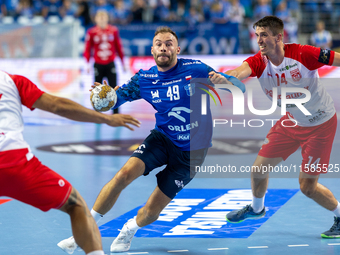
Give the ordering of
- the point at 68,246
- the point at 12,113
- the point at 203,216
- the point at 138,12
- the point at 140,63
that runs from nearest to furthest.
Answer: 1. the point at 12,113
2. the point at 68,246
3. the point at 203,216
4. the point at 140,63
5. the point at 138,12

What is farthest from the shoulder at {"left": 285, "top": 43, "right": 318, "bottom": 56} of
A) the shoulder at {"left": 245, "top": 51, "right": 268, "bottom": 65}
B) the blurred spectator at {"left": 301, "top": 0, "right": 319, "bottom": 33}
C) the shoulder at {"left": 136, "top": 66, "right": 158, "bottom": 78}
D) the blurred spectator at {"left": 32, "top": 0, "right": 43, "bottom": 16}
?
the blurred spectator at {"left": 32, "top": 0, "right": 43, "bottom": 16}

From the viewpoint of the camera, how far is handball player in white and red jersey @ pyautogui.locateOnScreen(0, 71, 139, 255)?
3.50 m

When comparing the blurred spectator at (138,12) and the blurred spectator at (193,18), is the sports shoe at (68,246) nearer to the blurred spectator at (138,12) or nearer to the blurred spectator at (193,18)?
the blurred spectator at (193,18)

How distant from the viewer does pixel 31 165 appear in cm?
358

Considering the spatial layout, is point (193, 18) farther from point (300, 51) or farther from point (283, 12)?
point (300, 51)

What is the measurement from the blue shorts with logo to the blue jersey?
0.24 feet

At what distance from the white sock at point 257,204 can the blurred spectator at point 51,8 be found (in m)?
15.3

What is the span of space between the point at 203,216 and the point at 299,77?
1.97 meters

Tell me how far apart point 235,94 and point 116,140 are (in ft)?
19.8

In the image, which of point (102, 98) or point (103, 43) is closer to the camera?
point (102, 98)

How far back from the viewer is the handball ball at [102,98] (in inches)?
187

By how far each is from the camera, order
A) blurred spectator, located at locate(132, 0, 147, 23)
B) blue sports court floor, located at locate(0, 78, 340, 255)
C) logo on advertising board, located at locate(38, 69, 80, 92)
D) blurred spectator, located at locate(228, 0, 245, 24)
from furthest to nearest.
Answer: blurred spectator, located at locate(228, 0, 245, 24)
blurred spectator, located at locate(132, 0, 147, 23)
logo on advertising board, located at locate(38, 69, 80, 92)
blue sports court floor, located at locate(0, 78, 340, 255)

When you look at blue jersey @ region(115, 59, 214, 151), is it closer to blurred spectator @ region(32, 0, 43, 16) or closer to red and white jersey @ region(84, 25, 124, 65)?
red and white jersey @ region(84, 25, 124, 65)

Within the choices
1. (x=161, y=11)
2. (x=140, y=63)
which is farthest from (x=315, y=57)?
(x=161, y=11)
